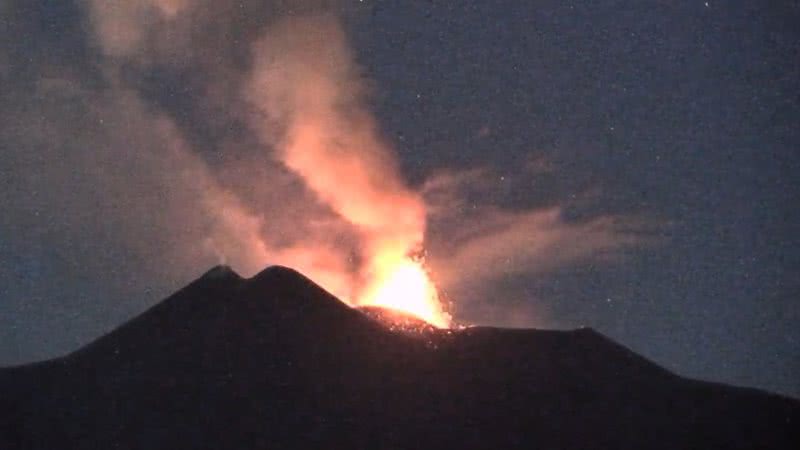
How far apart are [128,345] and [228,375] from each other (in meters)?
9.75

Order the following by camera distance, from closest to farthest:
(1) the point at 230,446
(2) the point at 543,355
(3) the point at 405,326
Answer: (1) the point at 230,446 < (2) the point at 543,355 < (3) the point at 405,326

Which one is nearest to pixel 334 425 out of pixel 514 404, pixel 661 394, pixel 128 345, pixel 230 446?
pixel 230 446

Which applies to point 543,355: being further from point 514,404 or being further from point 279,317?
point 279,317

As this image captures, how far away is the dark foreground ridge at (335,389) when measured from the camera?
61.2 metres

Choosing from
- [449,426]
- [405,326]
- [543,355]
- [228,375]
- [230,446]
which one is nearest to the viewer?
[230,446]

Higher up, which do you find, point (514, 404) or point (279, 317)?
point (279, 317)

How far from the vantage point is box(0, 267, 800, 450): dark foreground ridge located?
61156 millimetres

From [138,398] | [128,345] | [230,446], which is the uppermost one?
[128,345]

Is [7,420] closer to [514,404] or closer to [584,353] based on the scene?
[514,404]

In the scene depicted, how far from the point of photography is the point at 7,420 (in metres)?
63.0

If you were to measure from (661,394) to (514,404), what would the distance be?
13.2 meters

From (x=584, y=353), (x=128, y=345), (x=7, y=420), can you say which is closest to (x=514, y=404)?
(x=584, y=353)

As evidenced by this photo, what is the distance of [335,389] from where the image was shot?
66312 millimetres

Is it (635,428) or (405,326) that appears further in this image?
(405,326)
